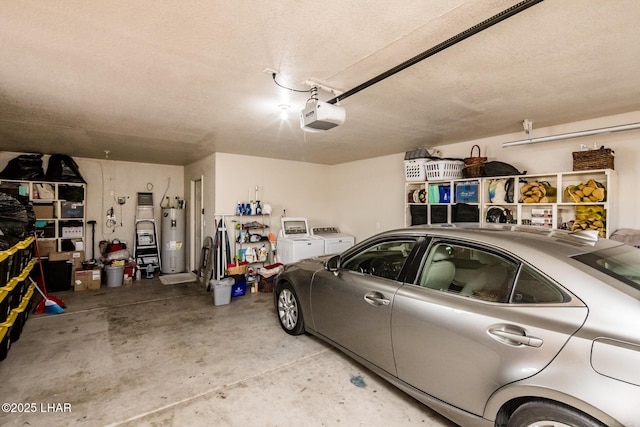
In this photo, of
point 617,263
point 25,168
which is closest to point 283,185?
point 25,168

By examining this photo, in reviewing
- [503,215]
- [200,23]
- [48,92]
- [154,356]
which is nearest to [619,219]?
[503,215]

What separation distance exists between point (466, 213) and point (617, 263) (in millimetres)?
2578

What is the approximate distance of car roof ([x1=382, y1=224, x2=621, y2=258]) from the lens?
168 centimetres

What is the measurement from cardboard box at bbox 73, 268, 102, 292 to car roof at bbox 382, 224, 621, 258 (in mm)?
5764

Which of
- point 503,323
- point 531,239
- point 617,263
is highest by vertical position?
point 531,239

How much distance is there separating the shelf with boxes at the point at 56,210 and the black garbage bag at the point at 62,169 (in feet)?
0.31

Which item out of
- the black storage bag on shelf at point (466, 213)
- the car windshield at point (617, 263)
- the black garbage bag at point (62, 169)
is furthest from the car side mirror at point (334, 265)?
the black garbage bag at point (62, 169)

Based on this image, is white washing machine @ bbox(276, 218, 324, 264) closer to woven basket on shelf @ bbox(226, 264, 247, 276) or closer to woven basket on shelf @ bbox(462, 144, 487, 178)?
woven basket on shelf @ bbox(226, 264, 247, 276)

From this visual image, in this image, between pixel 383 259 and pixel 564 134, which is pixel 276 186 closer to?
pixel 383 259

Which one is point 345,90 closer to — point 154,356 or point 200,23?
point 200,23

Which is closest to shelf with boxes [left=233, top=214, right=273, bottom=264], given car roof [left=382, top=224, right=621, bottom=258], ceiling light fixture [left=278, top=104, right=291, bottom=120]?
ceiling light fixture [left=278, top=104, right=291, bottom=120]

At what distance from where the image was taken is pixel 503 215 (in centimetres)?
388

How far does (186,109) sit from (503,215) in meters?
3.93

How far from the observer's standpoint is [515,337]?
1.51 meters
